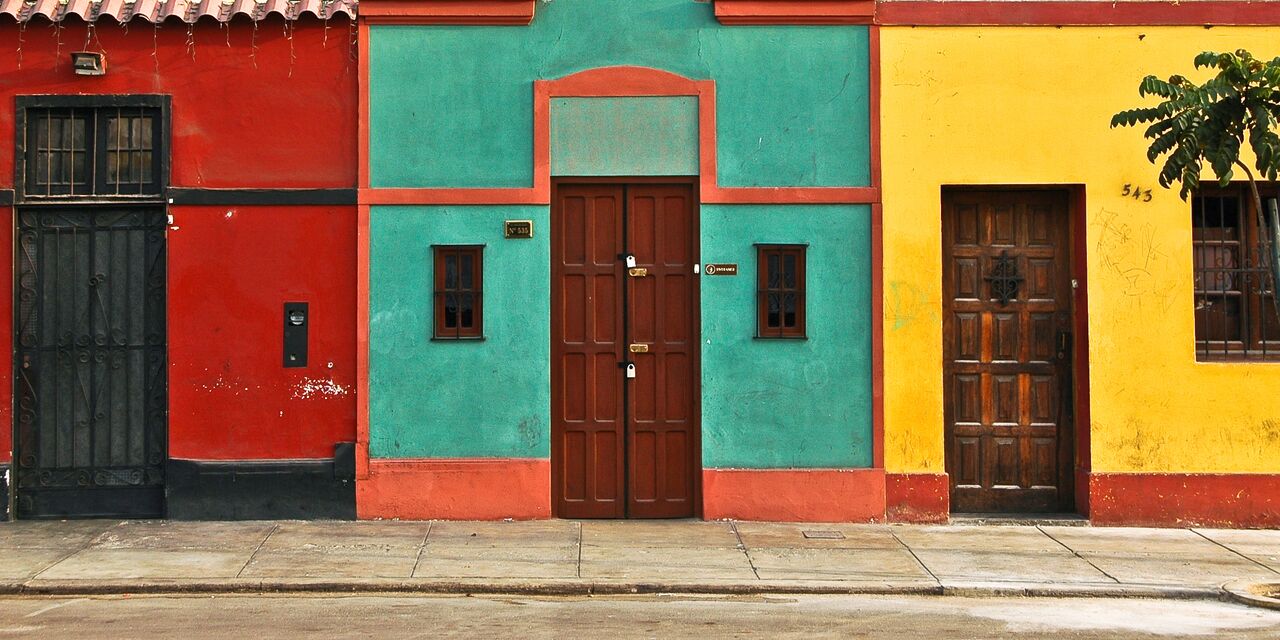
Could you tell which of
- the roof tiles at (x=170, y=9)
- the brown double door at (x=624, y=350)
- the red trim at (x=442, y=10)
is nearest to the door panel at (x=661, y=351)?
the brown double door at (x=624, y=350)

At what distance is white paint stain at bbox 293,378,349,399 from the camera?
413 inches

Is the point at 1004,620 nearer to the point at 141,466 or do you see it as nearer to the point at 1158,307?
the point at 1158,307

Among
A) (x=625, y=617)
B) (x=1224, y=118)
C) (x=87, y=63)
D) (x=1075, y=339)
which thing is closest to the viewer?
(x=625, y=617)

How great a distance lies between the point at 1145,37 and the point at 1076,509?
3926 millimetres

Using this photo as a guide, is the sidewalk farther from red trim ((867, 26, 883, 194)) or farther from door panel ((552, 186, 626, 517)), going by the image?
red trim ((867, 26, 883, 194))

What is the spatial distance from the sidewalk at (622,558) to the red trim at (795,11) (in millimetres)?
4101

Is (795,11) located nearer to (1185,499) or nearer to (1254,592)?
(1185,499)

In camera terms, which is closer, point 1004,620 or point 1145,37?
point 1004,620

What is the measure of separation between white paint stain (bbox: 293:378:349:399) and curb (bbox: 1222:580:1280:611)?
262 inches

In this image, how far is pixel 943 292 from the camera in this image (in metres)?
10.7

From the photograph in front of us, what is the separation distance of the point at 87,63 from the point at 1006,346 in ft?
25.5

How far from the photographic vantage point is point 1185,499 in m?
10.5

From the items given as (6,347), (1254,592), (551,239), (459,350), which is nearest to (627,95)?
(551,239)

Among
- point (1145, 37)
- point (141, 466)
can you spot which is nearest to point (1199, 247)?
point (1145, 37)
